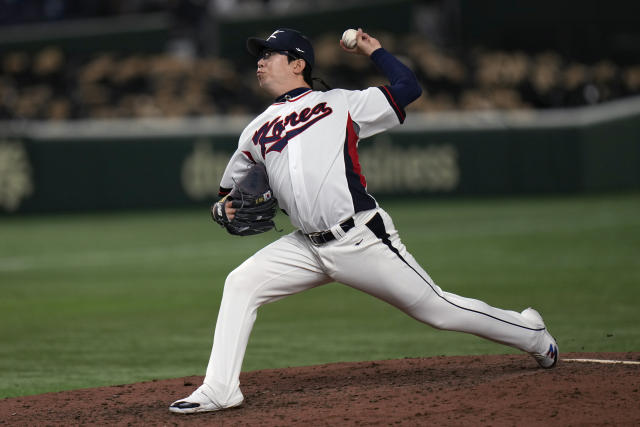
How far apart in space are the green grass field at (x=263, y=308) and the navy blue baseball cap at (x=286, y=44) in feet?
6.85

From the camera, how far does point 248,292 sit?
4.72m

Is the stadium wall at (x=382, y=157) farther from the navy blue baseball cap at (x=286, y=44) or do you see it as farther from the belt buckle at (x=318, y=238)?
the belt buckle at (x=318, y=238)

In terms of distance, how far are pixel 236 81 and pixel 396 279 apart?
604 inches

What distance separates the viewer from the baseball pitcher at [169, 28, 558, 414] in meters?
4.68

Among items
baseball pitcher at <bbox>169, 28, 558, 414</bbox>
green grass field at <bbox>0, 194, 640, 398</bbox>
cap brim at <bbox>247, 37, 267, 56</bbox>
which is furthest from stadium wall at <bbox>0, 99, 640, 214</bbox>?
baseball pitcher at <bbox>169, 28, 558, 414</bbox>

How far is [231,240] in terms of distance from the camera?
1412cm

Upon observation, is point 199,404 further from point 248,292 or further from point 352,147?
point 352,147

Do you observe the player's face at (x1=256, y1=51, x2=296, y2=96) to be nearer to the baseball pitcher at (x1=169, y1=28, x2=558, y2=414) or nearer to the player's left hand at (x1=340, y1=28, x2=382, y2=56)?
the baseball pitcher at (x1=169, y1=28, x2=558, y2=414)

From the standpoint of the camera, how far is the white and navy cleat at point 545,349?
5059mm

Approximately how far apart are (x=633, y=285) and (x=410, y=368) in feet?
13.8

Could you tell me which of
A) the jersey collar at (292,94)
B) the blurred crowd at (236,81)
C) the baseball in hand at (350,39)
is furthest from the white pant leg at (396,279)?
the blurred crowd at (236,81)

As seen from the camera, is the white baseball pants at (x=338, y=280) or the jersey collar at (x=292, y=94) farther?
the jersey collar at (x=292, y=94)

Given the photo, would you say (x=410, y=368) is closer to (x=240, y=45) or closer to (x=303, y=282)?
(x=303, y=282)

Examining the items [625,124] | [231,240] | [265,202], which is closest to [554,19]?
[625,124]
